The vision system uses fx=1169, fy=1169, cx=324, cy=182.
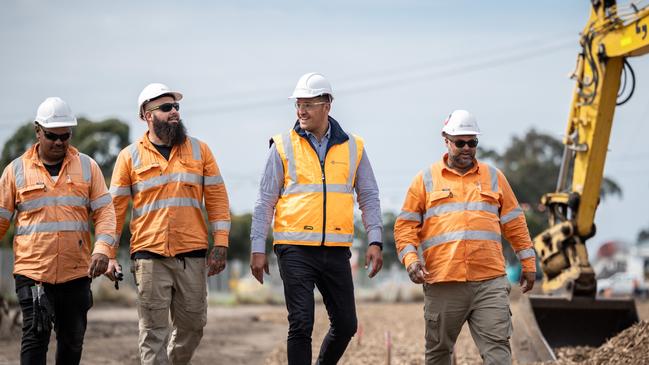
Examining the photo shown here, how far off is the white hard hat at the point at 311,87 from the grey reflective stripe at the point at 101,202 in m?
1.71

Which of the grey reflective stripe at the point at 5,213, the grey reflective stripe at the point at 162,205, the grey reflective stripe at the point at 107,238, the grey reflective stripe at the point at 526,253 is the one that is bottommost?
the grey reflective stripe at the point at 526,253

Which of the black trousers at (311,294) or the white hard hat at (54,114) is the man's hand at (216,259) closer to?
the black trousers at (311,294)

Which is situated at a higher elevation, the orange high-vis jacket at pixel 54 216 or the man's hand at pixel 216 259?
the orange high-vis jacket at pixel 54 216

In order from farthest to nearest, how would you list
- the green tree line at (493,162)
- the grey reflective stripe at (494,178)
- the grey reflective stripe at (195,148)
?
the green tree line at (493,162) < the grey reflective stripe at (195,148) < the grey reflective stripe at (494,178)

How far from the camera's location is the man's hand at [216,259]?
9.22 m

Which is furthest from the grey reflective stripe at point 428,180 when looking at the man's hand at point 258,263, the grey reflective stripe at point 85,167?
the grey reflective stripe at point 85,167

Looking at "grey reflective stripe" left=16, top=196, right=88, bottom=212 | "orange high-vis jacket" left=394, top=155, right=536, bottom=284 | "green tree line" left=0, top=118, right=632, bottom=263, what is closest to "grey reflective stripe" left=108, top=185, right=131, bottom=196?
"grey reflective stripe" left=16, top=196, right=88, bottom=212

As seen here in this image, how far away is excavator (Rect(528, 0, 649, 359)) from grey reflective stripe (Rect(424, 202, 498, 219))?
5778mm

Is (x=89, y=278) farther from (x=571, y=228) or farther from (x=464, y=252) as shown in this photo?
(x=571, y=228)

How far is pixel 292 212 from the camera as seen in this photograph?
889 centimetres

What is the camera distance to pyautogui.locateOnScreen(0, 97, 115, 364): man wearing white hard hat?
9.16 meters

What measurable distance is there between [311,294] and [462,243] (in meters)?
1.31

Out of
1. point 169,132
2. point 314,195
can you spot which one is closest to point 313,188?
point 314,195

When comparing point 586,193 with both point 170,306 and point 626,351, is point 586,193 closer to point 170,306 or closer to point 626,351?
point 626,351
